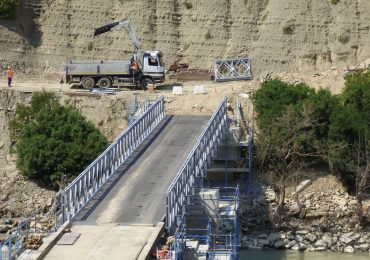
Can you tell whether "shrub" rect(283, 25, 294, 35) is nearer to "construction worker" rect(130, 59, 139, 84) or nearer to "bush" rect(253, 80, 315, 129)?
"construction worker" rect(130, 59, 139, 84)

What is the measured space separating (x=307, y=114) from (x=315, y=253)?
7.68 m

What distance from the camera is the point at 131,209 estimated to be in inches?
1277

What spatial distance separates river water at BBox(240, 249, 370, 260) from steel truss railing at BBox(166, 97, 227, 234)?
496cm

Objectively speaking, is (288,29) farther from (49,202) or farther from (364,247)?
(49,202)

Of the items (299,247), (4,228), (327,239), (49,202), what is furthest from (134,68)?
(327,239)

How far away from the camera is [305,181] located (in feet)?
157

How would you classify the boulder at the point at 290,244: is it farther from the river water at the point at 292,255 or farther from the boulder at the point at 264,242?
the boulder at the point at 264,242

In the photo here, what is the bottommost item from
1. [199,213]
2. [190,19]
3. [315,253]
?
[315,253]

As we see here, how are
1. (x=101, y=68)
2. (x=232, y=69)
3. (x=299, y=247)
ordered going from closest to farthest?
(x=299, y=247) → (x=101, y=68) → (x=232, y=69)

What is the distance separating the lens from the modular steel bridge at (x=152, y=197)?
3019 centimetres

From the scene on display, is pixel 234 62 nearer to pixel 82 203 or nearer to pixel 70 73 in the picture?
pixel 70 73

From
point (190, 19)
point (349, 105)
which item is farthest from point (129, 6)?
point (349, 105)

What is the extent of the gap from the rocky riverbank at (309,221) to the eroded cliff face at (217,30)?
1687cm

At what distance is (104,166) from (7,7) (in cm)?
2784
